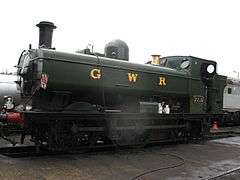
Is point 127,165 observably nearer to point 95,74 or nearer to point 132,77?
point 95,74

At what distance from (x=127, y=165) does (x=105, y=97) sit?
2.69m

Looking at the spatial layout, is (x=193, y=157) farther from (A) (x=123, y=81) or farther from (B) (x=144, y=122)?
(A) (x=123, y=81)

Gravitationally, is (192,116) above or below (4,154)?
above

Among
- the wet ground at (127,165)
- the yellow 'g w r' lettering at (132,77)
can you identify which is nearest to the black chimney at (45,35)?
the yellow 'g w r' lettering at (132,77)

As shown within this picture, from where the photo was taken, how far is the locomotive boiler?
927cm

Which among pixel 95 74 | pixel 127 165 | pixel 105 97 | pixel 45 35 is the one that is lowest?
pixel 127 165

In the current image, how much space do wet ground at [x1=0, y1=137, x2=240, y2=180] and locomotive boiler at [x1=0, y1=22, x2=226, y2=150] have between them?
0.63 metres

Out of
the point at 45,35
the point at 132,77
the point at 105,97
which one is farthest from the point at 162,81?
the point at 45,35

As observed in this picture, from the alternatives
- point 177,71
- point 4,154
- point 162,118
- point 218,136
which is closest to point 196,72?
point 177,71

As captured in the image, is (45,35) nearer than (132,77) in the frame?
Yes

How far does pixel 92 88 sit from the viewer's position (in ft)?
33.4

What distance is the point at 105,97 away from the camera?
10797mm

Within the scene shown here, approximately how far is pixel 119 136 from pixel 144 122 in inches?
45.9

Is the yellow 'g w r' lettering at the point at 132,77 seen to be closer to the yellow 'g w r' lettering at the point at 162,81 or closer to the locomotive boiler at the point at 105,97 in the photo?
the locomotive boiler at the point at 105,97
